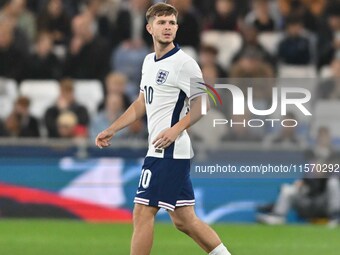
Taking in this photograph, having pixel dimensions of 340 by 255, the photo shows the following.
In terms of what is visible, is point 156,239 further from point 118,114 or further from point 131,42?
point 131,42

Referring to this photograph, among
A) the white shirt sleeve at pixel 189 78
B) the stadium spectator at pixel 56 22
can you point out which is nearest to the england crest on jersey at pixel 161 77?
the white shirt sleeve at pixel 189 78

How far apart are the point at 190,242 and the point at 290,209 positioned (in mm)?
2172

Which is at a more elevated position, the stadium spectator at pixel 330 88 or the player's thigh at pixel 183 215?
the stadium spectator at pixel 330 88

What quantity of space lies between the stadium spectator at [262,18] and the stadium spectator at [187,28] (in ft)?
2.88

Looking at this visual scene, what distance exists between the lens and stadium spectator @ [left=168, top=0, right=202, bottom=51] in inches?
650

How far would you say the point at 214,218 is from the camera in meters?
13.5

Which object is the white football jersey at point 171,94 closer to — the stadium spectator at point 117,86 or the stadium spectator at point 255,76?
the stadium spectator at point 255,76

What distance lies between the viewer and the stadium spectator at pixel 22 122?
15039 millimetres

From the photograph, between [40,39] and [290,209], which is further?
[40,39]

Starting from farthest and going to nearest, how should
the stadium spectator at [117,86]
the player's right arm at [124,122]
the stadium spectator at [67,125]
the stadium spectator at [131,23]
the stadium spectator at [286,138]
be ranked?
the stadium spectator at [131,23], the stadium spectator at [117,86], the stadium spectator at [67,125], the stadium spectator at [286,138], the player's right arm at [124,122]

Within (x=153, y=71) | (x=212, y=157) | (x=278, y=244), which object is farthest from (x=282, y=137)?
(x=153, y=71)

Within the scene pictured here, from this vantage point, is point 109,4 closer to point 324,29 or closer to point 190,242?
Result: point 324,29

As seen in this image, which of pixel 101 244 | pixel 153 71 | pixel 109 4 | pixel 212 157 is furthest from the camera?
pixel 109 4

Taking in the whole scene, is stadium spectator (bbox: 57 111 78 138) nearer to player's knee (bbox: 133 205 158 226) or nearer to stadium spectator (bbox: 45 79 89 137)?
stadium spectator (bbox: 45 79 89 137)
